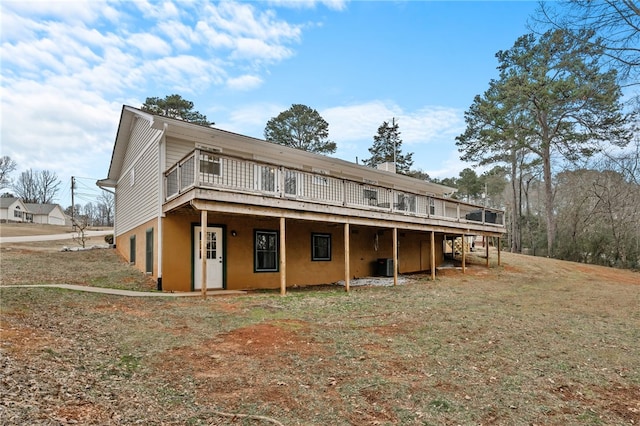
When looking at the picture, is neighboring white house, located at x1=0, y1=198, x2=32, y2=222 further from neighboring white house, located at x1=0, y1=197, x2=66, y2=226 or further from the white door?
the white door

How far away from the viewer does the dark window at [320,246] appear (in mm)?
13664

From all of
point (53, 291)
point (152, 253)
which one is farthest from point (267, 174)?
point (53, 291)

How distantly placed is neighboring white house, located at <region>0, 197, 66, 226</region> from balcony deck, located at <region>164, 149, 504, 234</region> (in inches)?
1930

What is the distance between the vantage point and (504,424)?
3.52 m

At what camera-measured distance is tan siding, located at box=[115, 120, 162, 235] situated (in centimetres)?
1127

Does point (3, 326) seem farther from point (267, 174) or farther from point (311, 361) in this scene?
point (267, 174)

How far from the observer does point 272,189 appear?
11188 mm

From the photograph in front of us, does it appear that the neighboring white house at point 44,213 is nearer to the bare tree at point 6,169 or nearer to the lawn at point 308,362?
the bare tree at point 6,169

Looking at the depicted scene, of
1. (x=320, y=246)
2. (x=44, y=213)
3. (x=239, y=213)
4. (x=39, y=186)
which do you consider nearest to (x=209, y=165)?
(x=239, y=213)

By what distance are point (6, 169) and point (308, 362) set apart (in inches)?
2691

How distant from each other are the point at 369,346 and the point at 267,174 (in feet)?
22.8

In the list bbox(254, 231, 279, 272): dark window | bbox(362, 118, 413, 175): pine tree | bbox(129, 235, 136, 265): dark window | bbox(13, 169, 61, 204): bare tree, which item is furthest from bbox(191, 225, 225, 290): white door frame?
bbox(13, 169, 61, 204): bare tree

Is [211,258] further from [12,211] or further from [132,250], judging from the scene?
[12,211]

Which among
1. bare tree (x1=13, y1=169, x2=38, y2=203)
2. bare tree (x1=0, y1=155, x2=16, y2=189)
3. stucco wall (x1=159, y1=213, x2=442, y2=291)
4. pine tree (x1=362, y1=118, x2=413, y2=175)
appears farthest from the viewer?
bare tree (x1=13, y1=169, x2=38, y2=203)
